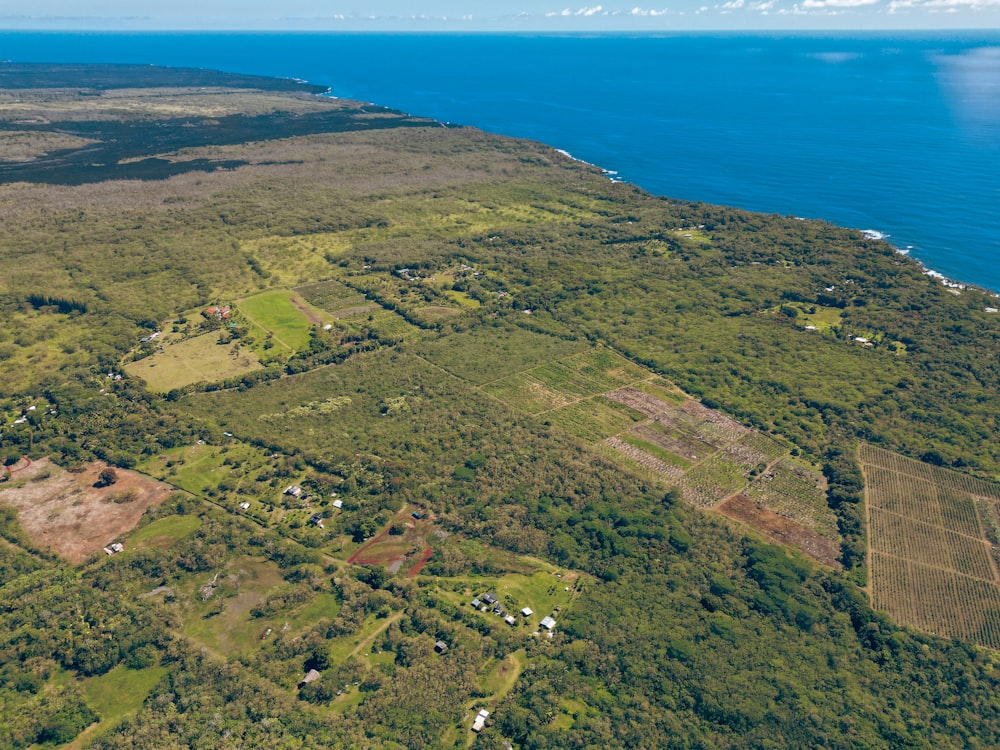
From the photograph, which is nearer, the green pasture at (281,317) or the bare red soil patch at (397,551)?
the bare red soil patch at (397,551)

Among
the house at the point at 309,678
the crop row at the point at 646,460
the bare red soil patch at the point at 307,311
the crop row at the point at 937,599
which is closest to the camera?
the house at the point at 309,678

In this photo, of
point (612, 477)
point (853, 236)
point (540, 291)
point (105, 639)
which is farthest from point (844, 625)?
point (853, 236)

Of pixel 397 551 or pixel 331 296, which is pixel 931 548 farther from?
pixel 331 296

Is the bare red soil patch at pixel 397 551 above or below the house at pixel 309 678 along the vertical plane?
above

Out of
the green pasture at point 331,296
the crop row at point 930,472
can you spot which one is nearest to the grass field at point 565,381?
the crop row at point 930,472

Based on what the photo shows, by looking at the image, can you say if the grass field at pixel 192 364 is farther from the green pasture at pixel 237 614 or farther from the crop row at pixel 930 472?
the crop row at pixel 930 472

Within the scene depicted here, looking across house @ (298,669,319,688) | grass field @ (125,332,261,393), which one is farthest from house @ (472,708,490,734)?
grass field @ (125,332,261,393)

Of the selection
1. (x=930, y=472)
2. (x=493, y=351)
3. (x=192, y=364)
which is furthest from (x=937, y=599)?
(x=192, y=364)
